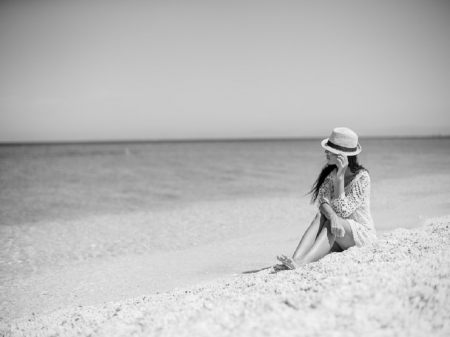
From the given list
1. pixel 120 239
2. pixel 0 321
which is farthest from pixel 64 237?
pixel 0 321

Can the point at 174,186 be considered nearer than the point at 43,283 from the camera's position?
No

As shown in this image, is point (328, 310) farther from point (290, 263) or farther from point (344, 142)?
point (344, 142)

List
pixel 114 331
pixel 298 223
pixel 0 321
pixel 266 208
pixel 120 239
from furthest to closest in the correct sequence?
pixel 266 208
pixel 298 223
pixel 120 239
pixel 0 321
pixel 114 331

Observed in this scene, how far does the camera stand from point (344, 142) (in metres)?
→ 3.96

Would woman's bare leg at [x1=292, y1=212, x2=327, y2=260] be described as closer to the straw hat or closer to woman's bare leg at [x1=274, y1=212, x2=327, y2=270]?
woman's bare leg at [x1=274, y1=212, x2=327, y2=270]

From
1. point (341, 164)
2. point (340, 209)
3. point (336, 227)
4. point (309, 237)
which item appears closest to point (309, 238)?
point (309, 237)

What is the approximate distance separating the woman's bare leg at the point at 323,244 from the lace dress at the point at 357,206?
0.31 feet

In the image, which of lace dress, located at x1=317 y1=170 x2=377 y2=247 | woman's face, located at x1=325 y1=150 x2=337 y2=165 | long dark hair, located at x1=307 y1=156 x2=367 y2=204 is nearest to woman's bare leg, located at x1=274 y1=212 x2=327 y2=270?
lace dress, located at x1=317 y1=170 x2=377 y2=247

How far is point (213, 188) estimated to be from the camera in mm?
14344

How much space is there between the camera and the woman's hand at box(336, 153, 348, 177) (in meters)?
3.93

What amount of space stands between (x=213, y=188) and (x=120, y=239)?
287 inches

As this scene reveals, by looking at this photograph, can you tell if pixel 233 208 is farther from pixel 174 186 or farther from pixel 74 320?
pixel 74 320

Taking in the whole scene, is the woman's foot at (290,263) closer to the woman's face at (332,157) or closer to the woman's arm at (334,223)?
the woman's arm at (334,223)

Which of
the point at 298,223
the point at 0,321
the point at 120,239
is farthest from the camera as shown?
the point at 298,223
